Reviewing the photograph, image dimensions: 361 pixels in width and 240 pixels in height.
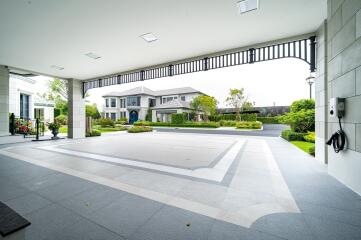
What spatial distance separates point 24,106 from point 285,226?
67.7ft

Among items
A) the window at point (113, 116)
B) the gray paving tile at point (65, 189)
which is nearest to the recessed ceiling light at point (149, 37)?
the gray paving tile at point (65, 189)

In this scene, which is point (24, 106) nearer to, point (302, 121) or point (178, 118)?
point (178, 118)

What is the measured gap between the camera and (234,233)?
198 centimetres

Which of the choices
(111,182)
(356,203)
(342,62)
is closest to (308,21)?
(342,62)

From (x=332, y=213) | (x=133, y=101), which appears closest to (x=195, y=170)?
(x=332, y=213)

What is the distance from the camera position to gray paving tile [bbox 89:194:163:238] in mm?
2092

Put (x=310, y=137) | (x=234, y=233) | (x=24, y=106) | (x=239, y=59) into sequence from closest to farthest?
(x=234, y=233), (x=239, y=59), (x=310, y=137), (x=24, y=106)

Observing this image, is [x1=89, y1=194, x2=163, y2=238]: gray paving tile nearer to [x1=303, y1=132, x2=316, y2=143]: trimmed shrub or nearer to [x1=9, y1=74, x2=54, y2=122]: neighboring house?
[x1=303, y1=132, x2=316, y2=143]: trimmed shrub

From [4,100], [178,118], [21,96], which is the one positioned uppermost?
[21,96]

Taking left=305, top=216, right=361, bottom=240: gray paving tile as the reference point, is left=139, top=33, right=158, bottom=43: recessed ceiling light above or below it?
above

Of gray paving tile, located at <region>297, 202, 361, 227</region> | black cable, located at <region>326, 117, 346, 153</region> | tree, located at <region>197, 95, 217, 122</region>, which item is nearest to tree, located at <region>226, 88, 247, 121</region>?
tree, located at <region>197, 95, 217, 122</region>

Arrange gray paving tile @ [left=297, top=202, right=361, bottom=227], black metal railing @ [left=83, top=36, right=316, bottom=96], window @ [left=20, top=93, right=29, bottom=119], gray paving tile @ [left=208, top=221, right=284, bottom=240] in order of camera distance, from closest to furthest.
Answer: gray paving tile @ [left=208, top=221, right=284, bottom=240] < gray paving tile @ [left=297, top=202, right=361, bottom=227] < black metal railing @ [left=83, top=36, right=316, bottom=96] < window @ [left=20, top=93, right=29, bottom=119]

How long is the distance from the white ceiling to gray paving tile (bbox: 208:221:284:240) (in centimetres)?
462

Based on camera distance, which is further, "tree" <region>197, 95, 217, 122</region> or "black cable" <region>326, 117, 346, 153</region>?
"tree" <region>197, 95, 217, 122</region>
